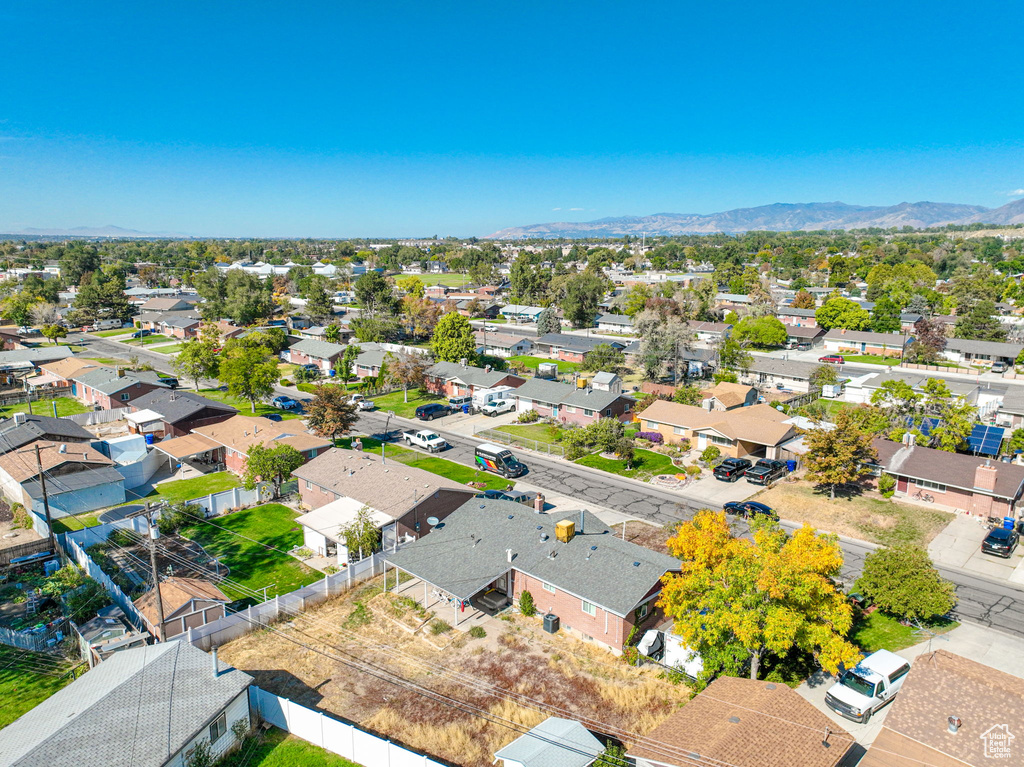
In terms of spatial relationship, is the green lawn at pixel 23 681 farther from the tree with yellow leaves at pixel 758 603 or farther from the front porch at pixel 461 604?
the tree with yellow leaves at pixel 758 603

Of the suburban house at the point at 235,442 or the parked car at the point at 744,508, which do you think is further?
the suburban house at the point at 235,442

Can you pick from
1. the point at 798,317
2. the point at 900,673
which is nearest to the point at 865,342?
the point at 798,317

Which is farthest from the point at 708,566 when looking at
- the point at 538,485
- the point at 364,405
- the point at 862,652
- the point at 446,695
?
the point at 364,405

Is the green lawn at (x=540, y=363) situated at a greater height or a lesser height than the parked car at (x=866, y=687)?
greater

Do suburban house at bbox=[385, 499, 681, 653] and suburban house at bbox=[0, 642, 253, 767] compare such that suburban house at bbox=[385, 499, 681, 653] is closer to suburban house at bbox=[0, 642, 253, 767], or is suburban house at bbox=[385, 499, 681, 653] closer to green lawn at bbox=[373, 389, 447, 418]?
suburban house at bbox=[0, 642, 253, 767]

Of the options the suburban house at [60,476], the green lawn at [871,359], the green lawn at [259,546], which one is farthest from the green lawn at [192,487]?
the green lawn at [871,359]

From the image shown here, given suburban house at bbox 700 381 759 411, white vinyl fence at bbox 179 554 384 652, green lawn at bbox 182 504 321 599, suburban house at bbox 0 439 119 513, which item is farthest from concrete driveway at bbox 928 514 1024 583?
suburban house at bbox 0 439 119 513

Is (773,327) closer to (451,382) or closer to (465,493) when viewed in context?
(451,382)
